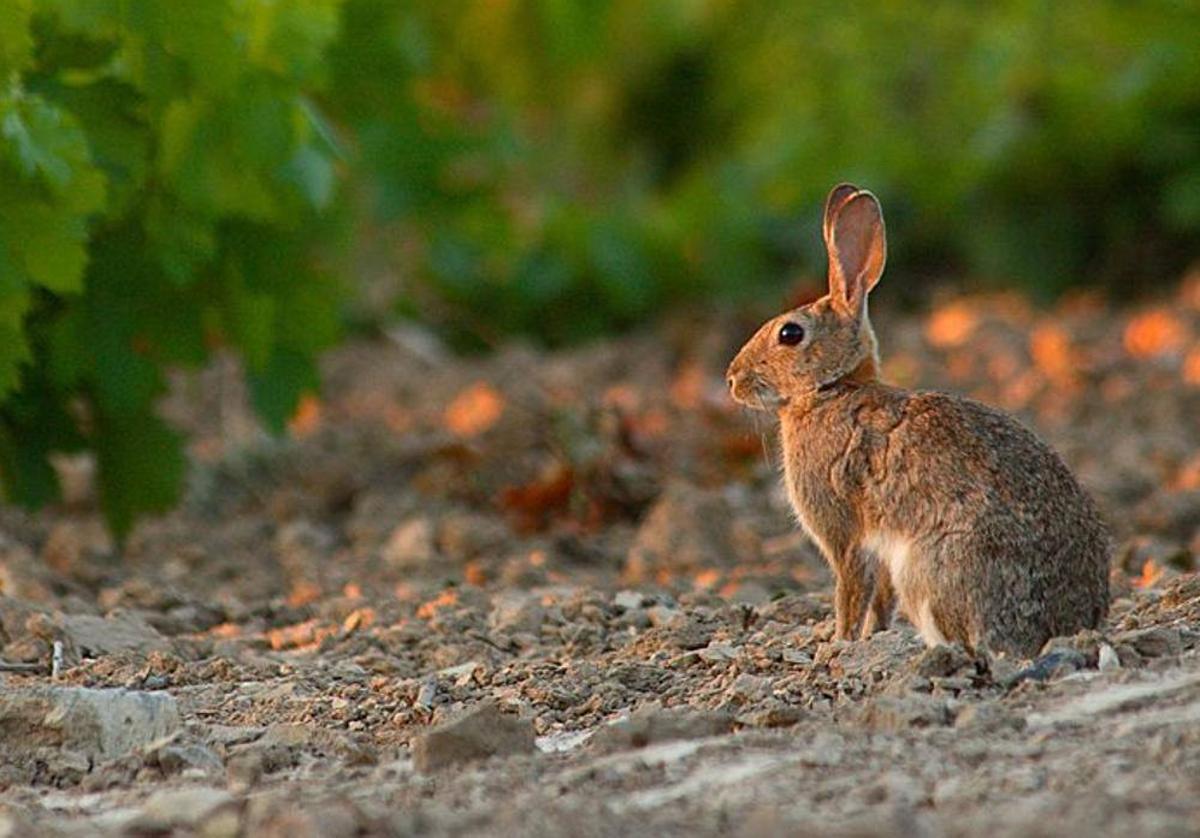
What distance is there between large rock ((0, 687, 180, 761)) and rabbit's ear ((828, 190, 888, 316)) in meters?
2.04

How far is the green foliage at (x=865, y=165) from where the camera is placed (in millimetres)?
11375

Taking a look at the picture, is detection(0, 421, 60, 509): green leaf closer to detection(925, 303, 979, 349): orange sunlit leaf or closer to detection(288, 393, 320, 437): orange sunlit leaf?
detection(288, 393, 320, 437): orange sunlit leaf

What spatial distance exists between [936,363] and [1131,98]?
2024mm

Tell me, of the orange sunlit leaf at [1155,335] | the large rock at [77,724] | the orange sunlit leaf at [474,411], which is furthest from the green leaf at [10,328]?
the orange sunlit leaf at [1155,335]

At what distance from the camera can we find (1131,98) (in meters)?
11.5

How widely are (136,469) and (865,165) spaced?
209 inches

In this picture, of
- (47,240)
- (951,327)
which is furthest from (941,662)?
(951,327)


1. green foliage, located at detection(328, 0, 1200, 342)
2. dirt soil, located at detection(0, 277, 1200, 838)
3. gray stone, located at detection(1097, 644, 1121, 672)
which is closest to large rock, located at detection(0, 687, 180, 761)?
dirt soil, located at detection(0, 277, 1200, 838)

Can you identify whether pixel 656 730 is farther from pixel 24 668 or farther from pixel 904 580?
pixel 24 668

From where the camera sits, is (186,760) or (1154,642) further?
(1154,642)

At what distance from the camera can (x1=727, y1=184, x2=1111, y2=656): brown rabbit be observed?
5.16 m

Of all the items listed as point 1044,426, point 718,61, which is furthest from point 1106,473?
point 718,61

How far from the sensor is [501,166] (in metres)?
11.6

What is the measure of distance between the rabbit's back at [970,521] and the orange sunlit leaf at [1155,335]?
5.05m
